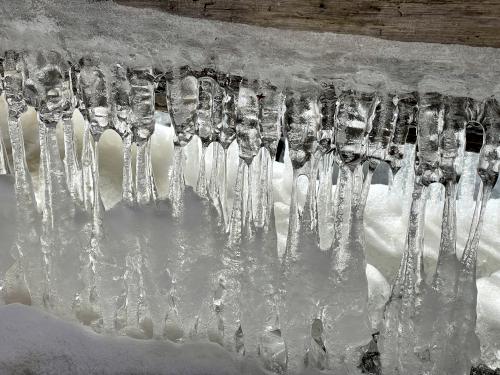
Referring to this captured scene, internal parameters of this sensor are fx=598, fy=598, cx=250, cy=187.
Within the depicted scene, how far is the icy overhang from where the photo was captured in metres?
0.77

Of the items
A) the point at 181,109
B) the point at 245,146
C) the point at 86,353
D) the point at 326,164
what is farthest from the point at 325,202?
the point at 86,353

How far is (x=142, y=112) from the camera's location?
38.4 inches

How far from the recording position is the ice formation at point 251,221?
87 cm

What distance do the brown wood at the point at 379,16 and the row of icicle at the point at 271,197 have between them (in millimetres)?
106

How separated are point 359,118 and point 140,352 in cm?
56

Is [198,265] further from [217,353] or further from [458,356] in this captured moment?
[458,356]

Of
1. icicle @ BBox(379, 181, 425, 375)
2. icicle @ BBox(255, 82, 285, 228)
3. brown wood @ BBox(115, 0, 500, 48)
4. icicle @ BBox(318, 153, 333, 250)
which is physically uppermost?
brown wood @ BBox(115, 0, 500, 48)

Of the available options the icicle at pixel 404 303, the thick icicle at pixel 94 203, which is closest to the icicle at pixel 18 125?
the thick icicle at pixel 94 203

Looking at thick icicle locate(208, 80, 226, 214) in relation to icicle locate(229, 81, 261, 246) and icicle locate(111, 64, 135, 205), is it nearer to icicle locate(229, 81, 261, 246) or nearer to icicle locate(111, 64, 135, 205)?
icicle locate(229, 81, 261, 246)

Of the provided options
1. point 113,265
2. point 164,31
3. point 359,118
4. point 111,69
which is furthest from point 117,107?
point 359,118

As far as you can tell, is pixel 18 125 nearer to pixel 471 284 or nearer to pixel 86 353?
pixel 86 353

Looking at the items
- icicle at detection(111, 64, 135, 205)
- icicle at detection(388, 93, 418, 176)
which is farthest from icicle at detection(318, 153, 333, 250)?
icicle at detection(111, 64, 135, 205)

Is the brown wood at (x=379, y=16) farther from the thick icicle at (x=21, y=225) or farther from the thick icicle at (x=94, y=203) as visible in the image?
the thick icicle at (x=21, y=225)

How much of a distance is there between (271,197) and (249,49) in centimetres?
26
